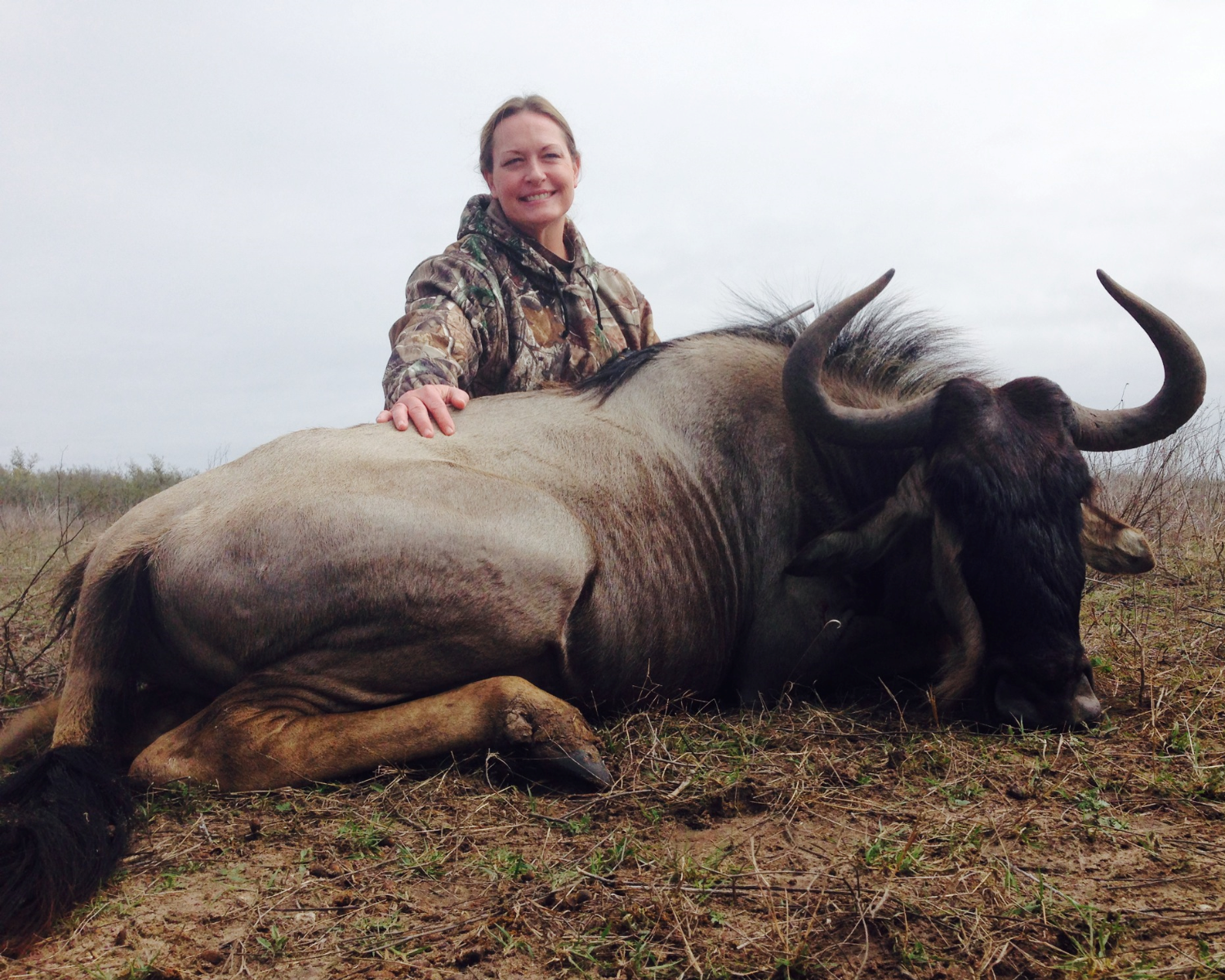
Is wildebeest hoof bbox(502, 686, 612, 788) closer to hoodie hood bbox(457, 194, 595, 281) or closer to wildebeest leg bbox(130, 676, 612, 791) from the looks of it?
wildebeest leg bbox(130, 676, 612, 791)

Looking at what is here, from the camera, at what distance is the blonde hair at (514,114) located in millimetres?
5713

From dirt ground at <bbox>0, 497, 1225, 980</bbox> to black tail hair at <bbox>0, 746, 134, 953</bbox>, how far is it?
68 millimetres

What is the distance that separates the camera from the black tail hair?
209 cm

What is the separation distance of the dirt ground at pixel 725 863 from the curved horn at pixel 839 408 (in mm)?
1063

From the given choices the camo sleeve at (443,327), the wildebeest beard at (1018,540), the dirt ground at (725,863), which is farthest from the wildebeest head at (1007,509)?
the camo sleeve at (443,327)

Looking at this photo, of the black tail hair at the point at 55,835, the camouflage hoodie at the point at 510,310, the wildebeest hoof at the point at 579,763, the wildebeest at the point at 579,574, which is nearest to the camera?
the black tail hair at the point at 55,835

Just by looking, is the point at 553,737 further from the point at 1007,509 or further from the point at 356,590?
the point at 1007,509

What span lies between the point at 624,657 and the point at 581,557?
1.50ft

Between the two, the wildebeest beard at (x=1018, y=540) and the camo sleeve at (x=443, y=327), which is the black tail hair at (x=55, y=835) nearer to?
the camo sleeve at (x=443, y=327)

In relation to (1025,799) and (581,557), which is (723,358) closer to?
(581,557)

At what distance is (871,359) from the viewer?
421cm

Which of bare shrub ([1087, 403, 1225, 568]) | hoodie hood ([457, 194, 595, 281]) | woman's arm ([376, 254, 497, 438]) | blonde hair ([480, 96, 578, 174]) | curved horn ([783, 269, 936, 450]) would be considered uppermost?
blonde hair ([480, 96, 578, 174])

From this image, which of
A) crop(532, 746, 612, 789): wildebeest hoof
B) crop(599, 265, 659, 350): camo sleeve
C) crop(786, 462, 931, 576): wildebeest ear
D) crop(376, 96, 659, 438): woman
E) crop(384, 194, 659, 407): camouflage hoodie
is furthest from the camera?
crop(599, 265, 659, 350): camo sleeve

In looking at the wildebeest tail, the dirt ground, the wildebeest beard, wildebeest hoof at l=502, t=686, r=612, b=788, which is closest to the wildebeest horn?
the wildebeest beard
